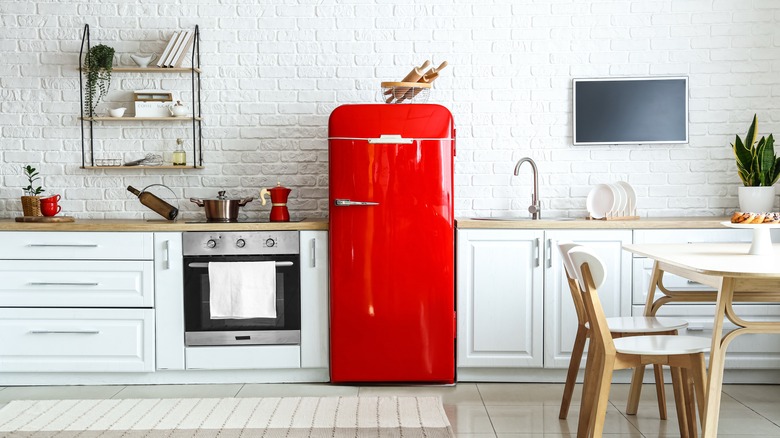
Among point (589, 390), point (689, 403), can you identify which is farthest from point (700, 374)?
point (589, 390)

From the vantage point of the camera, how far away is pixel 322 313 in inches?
162

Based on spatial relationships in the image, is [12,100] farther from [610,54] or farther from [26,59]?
[610,54]

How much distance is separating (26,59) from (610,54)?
11.7ft

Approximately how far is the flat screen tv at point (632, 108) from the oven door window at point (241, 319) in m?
1.92

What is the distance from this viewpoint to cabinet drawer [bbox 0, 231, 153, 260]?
4051mm

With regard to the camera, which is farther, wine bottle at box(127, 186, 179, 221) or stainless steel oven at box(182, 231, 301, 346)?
wine bottle at box(127, 186, 179, 221)

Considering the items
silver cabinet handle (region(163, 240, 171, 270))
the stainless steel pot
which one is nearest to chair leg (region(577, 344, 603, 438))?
the stainless steel pot

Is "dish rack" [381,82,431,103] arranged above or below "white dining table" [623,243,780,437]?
above

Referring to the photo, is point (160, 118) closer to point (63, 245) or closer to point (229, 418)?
point (63, 245)

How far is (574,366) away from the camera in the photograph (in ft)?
11.2

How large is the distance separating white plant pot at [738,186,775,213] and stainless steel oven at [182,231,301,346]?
2592 mm

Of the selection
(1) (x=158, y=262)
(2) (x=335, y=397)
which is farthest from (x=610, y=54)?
(1) (x=158, y=262)

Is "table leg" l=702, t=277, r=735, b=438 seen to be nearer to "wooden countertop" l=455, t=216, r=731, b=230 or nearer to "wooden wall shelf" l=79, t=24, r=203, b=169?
"wooden countertop" l=455, t=216, r=731, b=230

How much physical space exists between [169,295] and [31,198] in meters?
1.00
